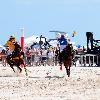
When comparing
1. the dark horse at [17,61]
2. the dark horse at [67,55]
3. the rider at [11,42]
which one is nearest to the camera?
the dark horse at [67,55]

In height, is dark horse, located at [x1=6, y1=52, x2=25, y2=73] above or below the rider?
below

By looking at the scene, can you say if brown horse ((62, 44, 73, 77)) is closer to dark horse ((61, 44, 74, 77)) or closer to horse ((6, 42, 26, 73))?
dark horse ((61, 44, 74, 77))

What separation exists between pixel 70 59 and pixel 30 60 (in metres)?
15.9

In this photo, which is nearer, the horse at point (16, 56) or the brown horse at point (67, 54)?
the brown horse at point (67, 54)

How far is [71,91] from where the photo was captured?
16500 mm

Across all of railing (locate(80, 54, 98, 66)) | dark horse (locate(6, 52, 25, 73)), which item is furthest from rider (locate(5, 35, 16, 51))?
railing (locate(80, 54, 98, 66))

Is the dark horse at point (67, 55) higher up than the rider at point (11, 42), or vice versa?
the rider at point (11, 42)

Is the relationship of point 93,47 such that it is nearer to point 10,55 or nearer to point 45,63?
point 45,63

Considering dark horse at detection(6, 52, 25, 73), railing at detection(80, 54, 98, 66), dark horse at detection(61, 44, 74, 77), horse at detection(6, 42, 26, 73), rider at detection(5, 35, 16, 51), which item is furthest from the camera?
railing at detection(80, 54, 98, 66)

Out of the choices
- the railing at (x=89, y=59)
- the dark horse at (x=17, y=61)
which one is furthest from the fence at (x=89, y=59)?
the dark horse at (x=17, y=61)

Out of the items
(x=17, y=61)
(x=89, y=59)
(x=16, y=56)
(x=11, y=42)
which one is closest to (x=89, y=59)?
(x=89, y=59)

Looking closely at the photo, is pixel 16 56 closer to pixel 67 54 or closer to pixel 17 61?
pixel 17 61

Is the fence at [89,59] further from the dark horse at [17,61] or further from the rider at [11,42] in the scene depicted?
the rider at [11,42]

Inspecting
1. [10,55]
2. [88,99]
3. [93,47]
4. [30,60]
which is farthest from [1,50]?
[88,99]
